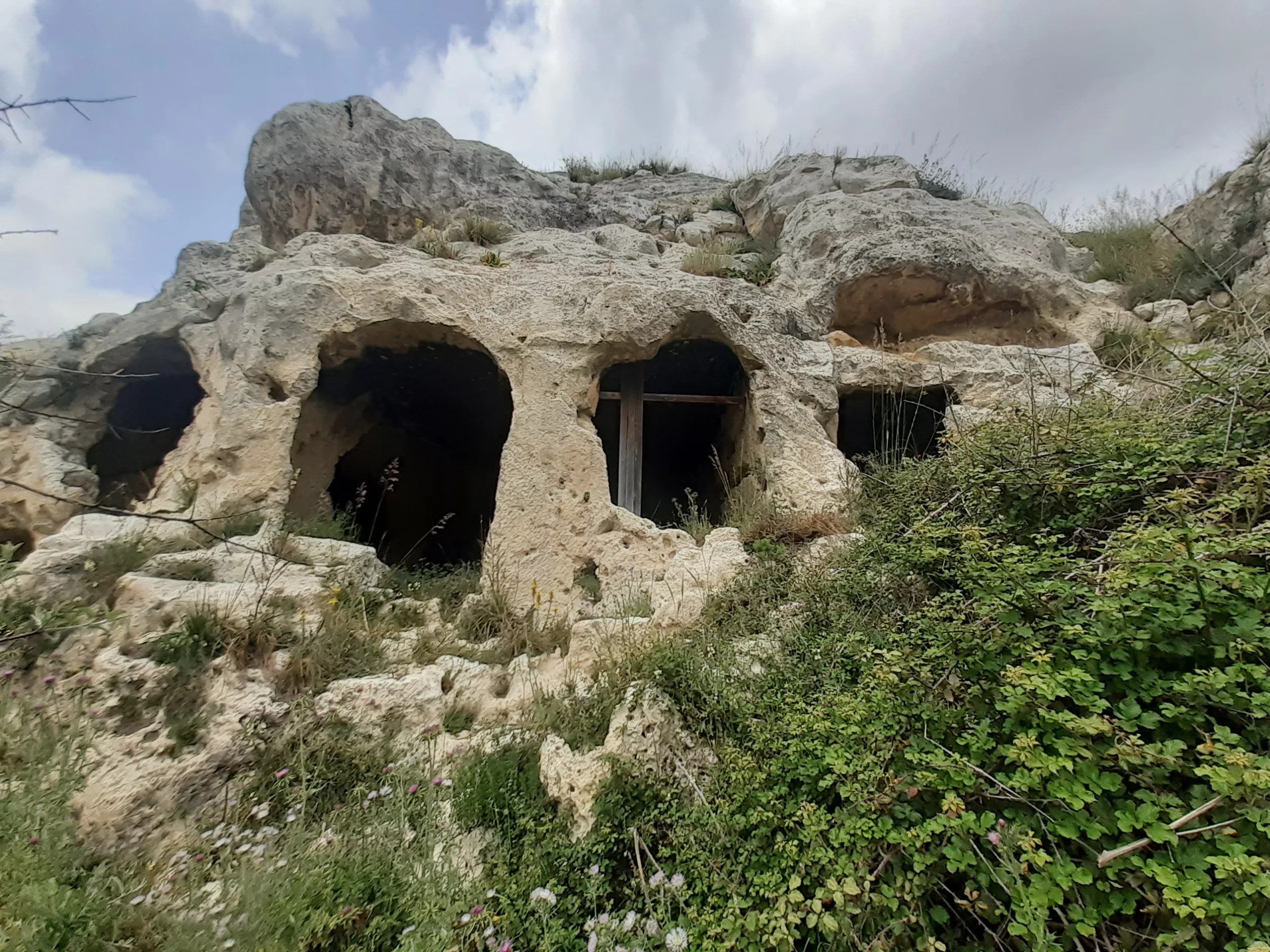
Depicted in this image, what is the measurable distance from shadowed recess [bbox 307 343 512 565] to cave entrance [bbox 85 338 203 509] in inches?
74.2

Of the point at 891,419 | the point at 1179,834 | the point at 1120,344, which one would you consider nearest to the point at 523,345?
the point at 891,419

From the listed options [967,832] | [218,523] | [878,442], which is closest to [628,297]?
[878,442]

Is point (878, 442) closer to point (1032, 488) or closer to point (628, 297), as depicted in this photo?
point (628, 297)

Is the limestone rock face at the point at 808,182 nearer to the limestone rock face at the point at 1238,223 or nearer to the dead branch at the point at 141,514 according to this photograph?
the limestone rock face at the point at 1238,223

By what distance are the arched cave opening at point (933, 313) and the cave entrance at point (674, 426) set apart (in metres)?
1.73

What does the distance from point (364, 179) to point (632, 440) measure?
531 centimetres

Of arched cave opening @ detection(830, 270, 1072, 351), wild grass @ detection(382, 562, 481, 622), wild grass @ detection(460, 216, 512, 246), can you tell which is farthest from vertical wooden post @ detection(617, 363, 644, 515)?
wild grass @ detection(460, 216, 512, 246)

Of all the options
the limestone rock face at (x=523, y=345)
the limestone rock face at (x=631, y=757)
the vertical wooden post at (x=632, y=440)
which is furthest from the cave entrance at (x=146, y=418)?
the limestone rock face at (x=631, y=757)

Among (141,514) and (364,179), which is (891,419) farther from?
(364,179)

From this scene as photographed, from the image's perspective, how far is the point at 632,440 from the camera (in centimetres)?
672

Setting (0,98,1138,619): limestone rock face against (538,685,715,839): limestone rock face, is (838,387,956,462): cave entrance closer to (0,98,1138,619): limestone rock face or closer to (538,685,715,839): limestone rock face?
(0,98,1138,619): limestone rock face

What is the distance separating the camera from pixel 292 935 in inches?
86.1

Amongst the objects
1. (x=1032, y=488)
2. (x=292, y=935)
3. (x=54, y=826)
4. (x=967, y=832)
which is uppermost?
(x=1032, y=488)

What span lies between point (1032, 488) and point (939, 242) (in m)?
5.12
